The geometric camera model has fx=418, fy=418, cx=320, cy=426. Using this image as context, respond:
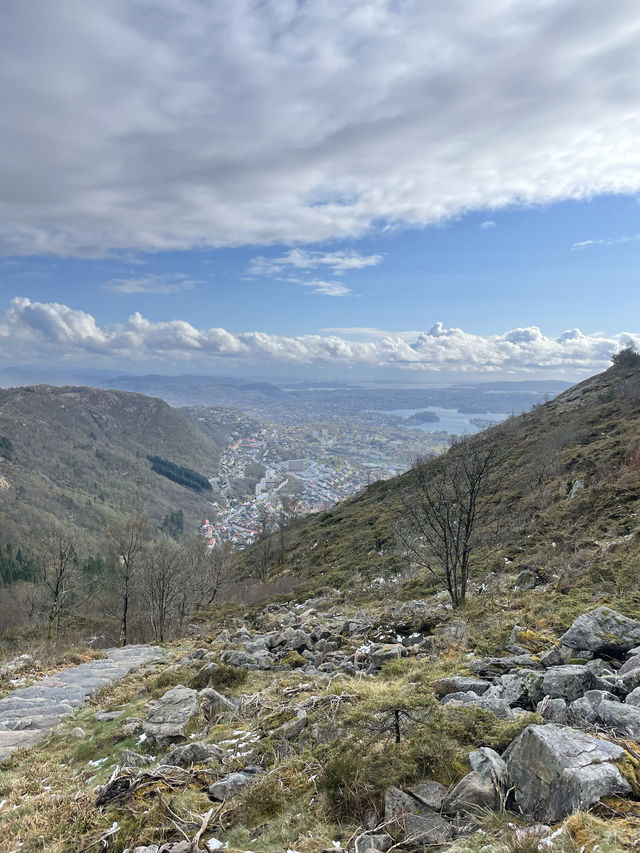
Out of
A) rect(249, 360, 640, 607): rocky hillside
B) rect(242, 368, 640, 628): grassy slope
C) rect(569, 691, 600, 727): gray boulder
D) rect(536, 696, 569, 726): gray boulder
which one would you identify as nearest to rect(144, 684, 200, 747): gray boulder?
rect(536, 696, 569, 726): gray boulder

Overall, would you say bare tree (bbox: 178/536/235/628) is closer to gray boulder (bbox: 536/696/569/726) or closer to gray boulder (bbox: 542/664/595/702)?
gray boulder (bbox: 542/664/595/702)

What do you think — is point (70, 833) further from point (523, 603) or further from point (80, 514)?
point (80, 514)

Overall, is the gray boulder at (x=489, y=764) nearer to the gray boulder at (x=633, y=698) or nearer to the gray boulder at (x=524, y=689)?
the gray boulder at (x=524, y=689)

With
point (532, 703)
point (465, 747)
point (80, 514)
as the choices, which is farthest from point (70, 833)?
point (80, 514)

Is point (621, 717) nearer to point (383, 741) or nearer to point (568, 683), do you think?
point (568, 683)

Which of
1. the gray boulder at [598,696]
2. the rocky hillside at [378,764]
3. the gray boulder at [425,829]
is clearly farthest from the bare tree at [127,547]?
the gray boulder at [598,696]
